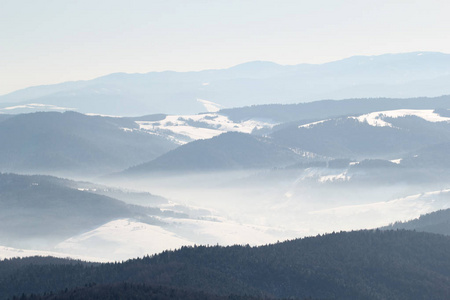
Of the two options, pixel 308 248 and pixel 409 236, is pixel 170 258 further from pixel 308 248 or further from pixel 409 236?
pixel 409 236

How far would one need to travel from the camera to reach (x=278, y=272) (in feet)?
482

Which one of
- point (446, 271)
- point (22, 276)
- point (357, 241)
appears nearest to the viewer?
point (22, 276)

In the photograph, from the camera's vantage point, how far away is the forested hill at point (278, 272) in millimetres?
137375

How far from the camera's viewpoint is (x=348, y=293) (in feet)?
468

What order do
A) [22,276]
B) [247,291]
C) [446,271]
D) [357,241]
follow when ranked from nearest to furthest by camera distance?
1. [247,291]
2. [22,276]
3. [446,271]
4. [357,241]

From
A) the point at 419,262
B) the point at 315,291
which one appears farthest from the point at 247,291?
the point at 419,262

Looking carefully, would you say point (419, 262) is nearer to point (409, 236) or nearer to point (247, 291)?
point (409, 236)

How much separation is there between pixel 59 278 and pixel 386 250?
160 ft

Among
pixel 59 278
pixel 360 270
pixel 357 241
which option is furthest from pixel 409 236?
pixel 59 278

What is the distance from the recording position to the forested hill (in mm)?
137375

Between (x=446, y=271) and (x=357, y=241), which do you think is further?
(x=357, y=241)

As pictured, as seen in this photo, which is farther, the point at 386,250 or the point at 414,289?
the point at 386,250

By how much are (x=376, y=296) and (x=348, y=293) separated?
3.48m

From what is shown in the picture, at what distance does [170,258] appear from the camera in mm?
147875
